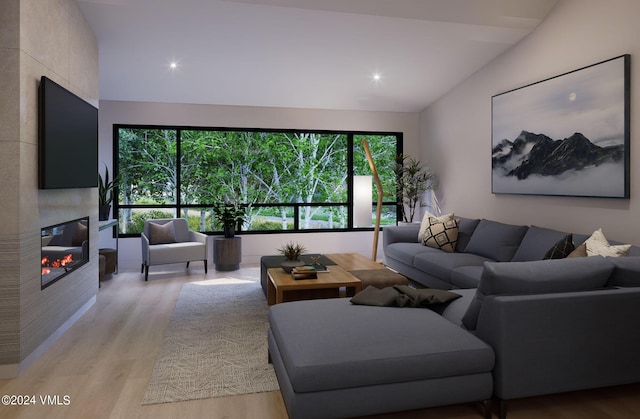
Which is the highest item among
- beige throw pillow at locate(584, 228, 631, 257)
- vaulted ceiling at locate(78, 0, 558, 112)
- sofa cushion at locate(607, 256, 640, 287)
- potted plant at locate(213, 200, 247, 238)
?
vaulted ceiling at locate(78, 0, 558, 112)

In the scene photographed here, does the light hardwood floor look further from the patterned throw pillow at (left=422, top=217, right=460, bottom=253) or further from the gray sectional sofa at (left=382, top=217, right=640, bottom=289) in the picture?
the patterned throw pillow at (left=422, top=217, right=460, bottom=253)

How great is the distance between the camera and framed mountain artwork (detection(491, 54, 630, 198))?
3580 mm

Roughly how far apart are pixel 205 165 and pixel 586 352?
218 inches

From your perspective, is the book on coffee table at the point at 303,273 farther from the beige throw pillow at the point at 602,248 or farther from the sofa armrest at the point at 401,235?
the sofa armrest at the point at 401,235

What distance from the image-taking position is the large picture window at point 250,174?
633cm

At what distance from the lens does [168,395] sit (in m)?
2.42

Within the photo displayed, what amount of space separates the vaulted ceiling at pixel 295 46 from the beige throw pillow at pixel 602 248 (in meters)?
2.39

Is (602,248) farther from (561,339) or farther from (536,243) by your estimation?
(561,339)

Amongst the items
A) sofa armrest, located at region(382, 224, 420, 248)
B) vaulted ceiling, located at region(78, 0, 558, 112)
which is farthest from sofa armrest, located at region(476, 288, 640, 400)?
sofa armrest, located at region(382, 224, 420, 248)

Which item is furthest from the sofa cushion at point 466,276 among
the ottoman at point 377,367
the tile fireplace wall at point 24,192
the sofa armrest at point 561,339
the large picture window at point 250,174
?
the tile fireplace wall at point 24,192

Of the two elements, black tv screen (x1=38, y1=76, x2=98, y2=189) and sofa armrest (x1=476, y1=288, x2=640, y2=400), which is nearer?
sofa armrest (x1=476, y1=288, x2=640, y2=400)

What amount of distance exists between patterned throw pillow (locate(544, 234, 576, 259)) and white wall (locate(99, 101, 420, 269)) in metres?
3.62

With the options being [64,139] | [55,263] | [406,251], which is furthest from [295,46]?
[55,263]

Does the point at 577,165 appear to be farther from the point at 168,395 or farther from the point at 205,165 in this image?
the point at 205,165
